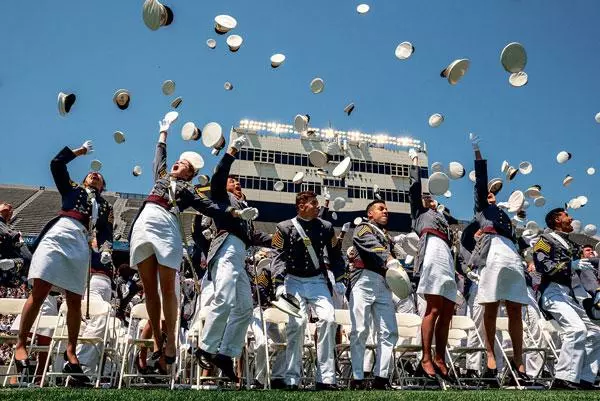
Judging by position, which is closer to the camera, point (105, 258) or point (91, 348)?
point (91, 348)

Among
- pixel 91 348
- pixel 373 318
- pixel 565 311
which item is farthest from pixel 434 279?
pixel 91 348

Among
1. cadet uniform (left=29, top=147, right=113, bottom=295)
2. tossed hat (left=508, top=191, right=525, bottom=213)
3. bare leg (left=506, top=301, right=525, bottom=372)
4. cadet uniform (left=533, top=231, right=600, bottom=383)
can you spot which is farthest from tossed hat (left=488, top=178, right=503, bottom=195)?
cadet uniform (left=29, top=147, right=113, bottom=295)

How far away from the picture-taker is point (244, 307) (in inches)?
214

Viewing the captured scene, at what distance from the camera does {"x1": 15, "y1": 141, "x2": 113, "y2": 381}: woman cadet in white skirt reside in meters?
5.38

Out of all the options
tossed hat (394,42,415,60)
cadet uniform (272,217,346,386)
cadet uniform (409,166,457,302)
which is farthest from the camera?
tossed hat (394,42,415,60)

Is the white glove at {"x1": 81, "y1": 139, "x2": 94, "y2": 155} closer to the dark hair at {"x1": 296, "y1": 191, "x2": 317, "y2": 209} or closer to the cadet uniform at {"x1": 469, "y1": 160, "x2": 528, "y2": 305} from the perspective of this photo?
the dark hair at {"x1": 296, "y1": 191, "x2": 317, "y2": 209}

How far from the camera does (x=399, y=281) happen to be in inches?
223

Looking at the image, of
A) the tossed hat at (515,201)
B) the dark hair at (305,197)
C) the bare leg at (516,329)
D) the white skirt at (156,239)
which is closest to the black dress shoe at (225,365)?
the white skirt at (156,239)

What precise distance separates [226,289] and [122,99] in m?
4.16

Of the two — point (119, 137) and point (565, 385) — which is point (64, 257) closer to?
point (119, 137)

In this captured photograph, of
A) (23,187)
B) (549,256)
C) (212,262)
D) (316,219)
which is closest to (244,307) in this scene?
(212,262)

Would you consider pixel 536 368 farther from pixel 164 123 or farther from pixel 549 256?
pixel 164 123

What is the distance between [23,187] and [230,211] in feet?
120

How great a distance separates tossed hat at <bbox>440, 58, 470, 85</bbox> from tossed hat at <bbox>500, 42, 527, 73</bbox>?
510 mm
